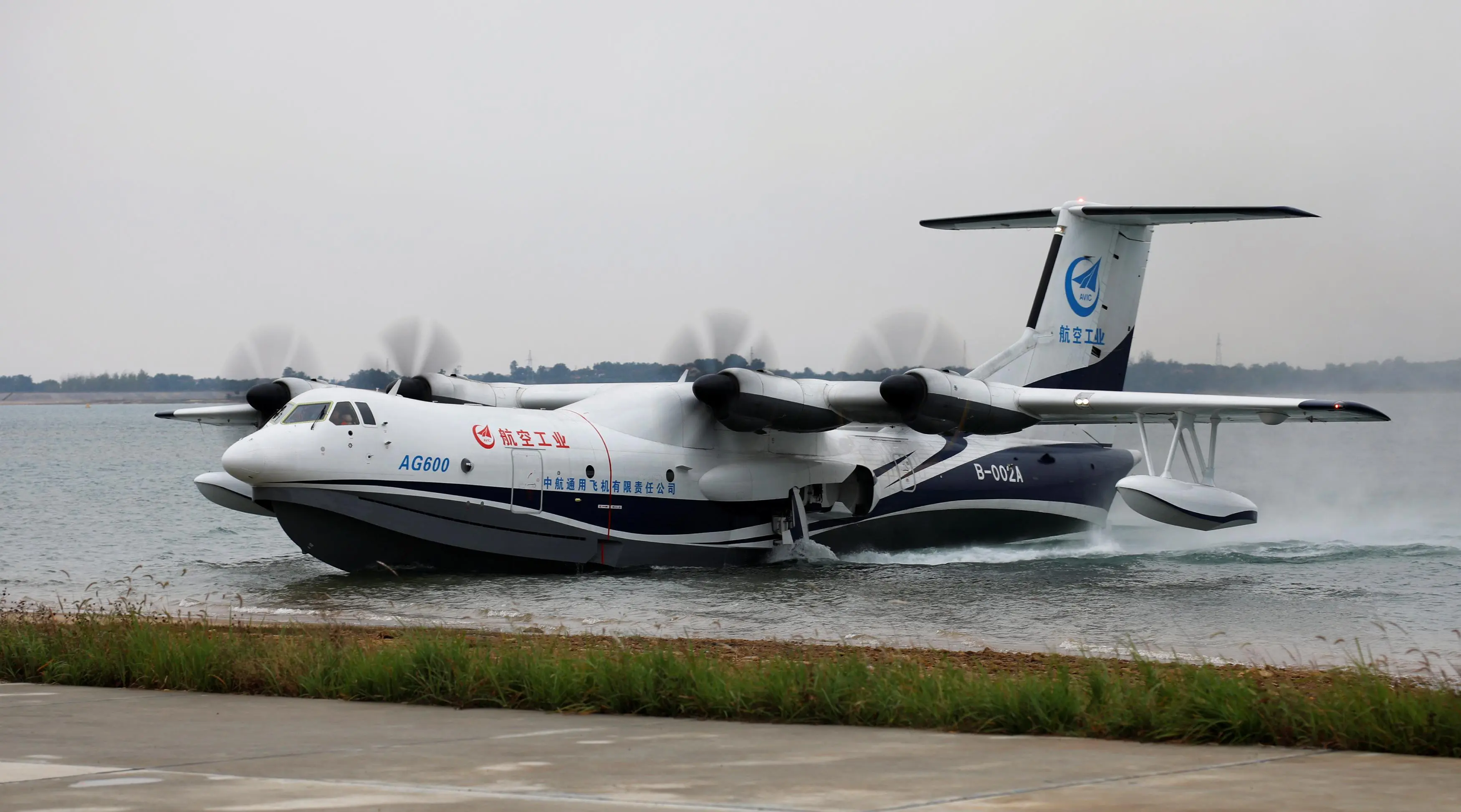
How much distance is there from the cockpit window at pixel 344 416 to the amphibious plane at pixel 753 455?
0.02 m

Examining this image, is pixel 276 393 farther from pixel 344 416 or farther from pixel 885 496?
pixel 885 496

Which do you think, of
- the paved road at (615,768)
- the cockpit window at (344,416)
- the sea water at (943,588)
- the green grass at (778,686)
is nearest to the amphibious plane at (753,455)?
the cockpit window at (344,416)

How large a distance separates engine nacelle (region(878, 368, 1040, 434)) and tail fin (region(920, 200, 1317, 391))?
3277 mm

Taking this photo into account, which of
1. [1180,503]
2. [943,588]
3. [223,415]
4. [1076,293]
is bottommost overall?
[943,588]

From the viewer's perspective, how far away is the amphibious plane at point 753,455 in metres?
15.9

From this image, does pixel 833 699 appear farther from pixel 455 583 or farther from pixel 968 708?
pixel 455 583

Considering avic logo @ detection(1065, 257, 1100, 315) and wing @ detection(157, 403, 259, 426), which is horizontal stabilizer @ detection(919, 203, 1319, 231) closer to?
avic logo @ detection(1065, 257, 1100, 315)

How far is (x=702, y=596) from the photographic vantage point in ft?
50.8

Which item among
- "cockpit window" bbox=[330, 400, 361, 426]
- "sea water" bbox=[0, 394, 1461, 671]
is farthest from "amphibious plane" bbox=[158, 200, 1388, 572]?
"sea water" bbox=[0, 394, 1461, 671]

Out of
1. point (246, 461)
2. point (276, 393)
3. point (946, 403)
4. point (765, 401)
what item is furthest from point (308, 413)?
point (946, 403)

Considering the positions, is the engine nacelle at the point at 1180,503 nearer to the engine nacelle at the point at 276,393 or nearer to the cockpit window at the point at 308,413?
the cockpit window at the point at 308,413

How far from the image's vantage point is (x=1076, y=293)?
21.4 m

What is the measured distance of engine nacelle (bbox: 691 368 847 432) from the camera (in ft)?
57.8

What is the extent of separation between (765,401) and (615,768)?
12.8m
